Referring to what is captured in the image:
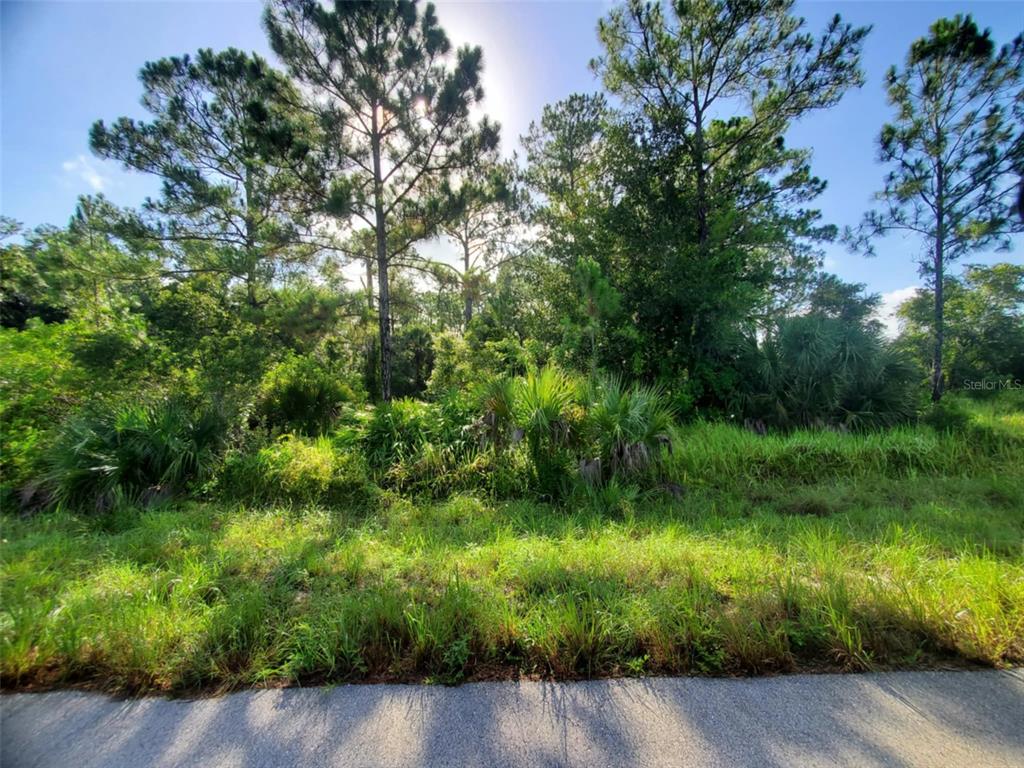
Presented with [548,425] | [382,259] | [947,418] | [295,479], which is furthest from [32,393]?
[947,418]

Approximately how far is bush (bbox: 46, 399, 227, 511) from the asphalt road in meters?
3.47

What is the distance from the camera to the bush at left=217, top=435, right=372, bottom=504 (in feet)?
15.0

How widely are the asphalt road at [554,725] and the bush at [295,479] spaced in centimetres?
282

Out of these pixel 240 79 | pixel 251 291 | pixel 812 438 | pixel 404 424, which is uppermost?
pixel 240 79

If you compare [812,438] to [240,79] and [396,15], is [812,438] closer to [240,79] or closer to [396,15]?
[396,15]

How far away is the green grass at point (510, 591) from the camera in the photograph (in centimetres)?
189

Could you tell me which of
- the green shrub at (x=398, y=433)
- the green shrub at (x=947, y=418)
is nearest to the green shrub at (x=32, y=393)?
the green shrub at (x=398, y=433)

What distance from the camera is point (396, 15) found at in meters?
8.73

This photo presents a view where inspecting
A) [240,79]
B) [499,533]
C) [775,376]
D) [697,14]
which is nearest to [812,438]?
[775,376]

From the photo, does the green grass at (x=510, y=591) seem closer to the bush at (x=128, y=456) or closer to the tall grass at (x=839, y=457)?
the bush at (x=128, y=456)

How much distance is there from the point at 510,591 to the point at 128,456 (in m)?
5.40

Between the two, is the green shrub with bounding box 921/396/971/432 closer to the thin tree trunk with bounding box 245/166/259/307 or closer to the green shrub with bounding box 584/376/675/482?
the green shrub with bounding box 584/376/675/482

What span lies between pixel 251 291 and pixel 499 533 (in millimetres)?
10123

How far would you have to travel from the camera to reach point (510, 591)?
2.43 metres
